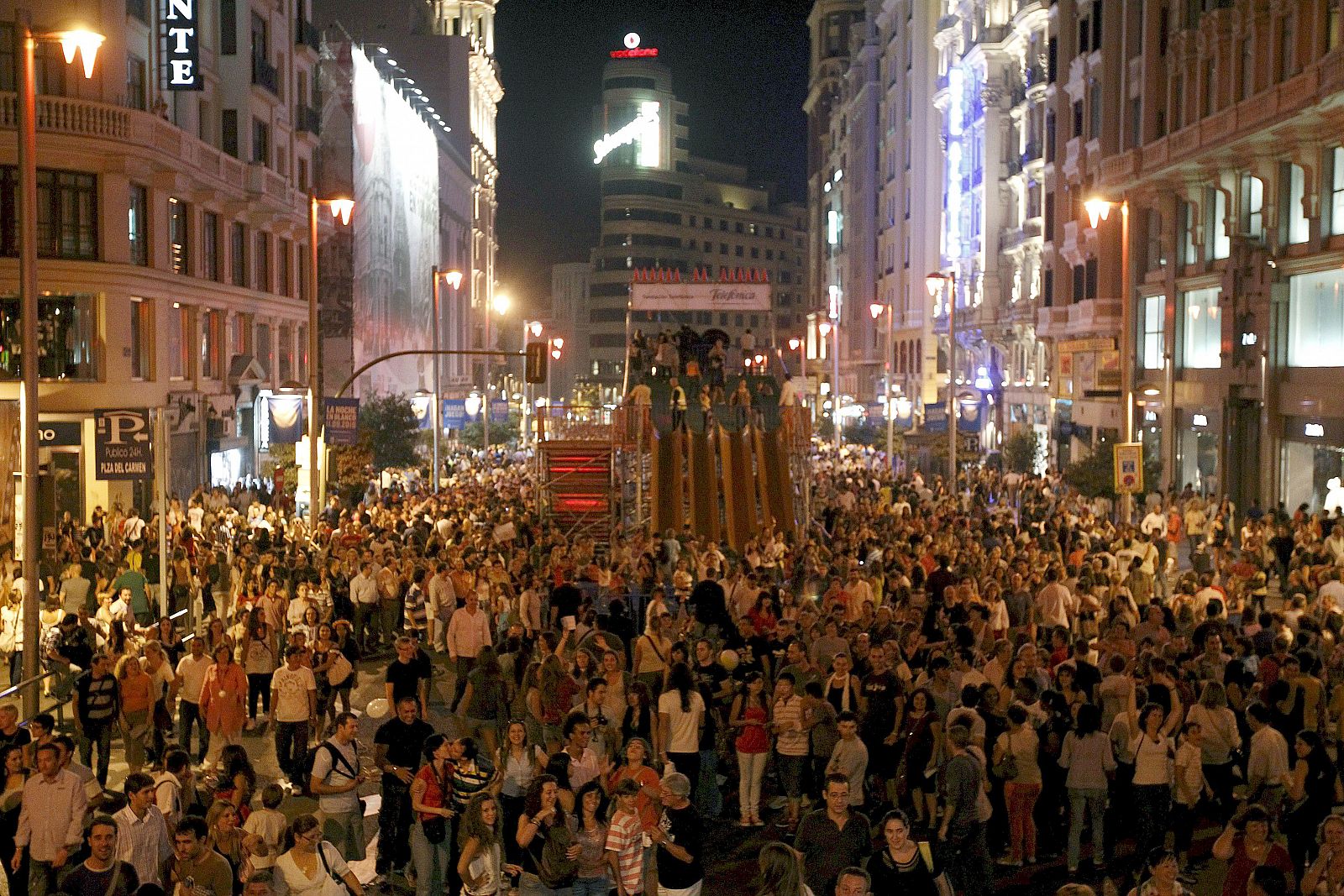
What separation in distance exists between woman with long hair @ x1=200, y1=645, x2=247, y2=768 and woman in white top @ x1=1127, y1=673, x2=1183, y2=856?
25.1 ft

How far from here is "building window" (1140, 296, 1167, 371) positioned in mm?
44906

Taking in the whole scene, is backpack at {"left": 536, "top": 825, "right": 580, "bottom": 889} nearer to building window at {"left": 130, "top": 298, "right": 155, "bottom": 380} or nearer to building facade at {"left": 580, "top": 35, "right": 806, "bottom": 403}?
building window at {"left": 130, "top": 298, "right": 155, "bottom": 380}

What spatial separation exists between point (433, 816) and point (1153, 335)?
128ft

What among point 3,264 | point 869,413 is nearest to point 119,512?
point 3,264

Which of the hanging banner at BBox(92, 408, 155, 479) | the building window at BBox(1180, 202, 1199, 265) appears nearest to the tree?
the building window at BBox(1180, 202, 1199, 265)

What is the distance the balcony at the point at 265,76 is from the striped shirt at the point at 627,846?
1546 inches

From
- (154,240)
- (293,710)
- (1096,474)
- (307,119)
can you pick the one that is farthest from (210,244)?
(293,710)

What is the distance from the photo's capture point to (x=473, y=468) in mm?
45906

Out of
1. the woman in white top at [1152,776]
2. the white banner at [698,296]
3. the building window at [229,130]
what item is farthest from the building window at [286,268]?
the woman in white top at [1152,776]

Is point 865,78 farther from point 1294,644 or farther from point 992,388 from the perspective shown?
point 1294,644

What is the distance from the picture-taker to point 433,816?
33.4ft

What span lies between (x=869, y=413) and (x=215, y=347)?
25785mm

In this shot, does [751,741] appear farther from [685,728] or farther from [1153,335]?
[1153,335]

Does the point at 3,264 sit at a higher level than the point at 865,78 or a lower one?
lower
